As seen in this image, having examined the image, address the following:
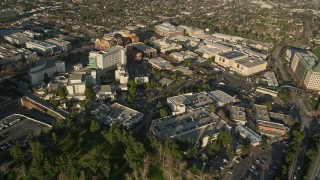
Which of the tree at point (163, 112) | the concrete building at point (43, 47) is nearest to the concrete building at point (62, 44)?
the concrete building at point (43, 47)

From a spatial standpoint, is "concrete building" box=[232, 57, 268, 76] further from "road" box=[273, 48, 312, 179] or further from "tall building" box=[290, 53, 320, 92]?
"tall building" box=[290, 53, 320, 92]

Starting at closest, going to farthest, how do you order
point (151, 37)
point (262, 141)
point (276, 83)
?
point (262, 141), point (276, 83), point (151, 37)

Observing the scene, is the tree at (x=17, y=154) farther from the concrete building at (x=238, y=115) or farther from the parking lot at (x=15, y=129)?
the concrete building at (x=238, y=115)

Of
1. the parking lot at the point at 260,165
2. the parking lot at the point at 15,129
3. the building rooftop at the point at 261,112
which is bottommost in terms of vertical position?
the parking lot at the point at 260,165

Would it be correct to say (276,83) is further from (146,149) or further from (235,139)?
(146,149)

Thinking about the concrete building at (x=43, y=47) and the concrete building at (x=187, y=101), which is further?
the concrete building at (x=43, y=47)

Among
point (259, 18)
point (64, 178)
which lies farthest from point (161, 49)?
point (259, 18)

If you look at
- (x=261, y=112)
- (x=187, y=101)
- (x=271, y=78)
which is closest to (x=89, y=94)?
(x=187, y=101)
